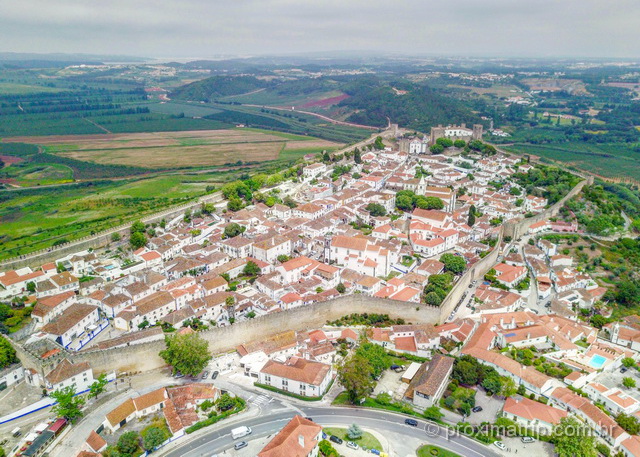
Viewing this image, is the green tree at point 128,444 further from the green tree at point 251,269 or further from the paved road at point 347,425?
the green tree at point 251,269

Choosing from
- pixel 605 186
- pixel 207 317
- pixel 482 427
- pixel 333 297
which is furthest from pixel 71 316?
pixel 605 186

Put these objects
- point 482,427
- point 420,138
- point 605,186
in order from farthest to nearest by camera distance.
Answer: point 420,138
point 605,186
point 482,427

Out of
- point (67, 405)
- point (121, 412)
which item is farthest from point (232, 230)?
point (67, 405)

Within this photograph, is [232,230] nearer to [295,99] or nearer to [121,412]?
[121,412]

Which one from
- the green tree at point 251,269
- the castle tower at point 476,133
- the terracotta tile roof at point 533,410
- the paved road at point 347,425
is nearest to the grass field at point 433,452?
the paved road at point 347,425

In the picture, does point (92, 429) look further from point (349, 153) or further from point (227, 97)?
point (227, 97)

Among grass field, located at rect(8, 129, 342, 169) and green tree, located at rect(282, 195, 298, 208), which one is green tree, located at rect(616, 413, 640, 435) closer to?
green tree, located at rect(282, 195, 298, 208)

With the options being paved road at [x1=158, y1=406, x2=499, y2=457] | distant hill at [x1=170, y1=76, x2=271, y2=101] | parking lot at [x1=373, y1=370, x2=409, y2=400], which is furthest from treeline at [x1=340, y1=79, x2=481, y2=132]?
paved road at [x1=158, y1=406, x2=499, y2=457]
